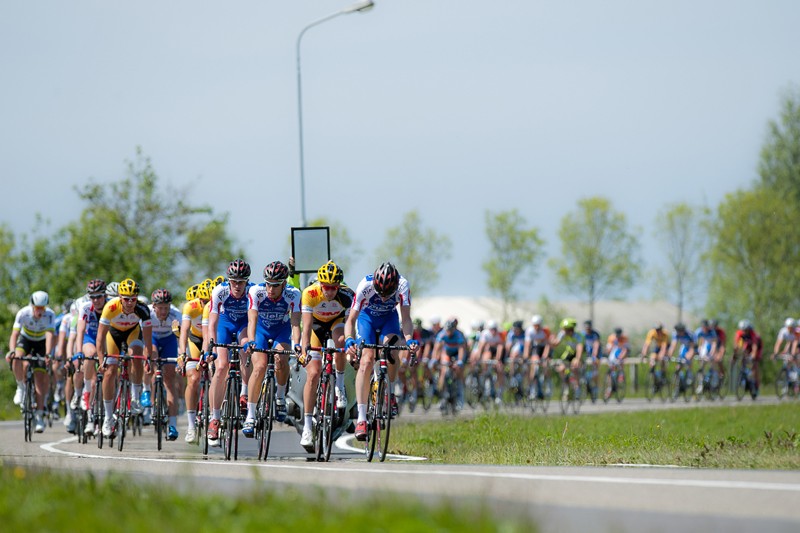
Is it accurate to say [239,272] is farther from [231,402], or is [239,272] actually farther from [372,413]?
[372,413]

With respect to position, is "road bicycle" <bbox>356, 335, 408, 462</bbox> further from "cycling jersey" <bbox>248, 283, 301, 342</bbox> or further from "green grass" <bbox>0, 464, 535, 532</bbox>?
"green grass" <bbox>0, 464, 535, 532</bbox>

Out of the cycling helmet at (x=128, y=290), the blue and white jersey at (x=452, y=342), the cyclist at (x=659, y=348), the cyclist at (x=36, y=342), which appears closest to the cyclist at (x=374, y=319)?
the cycling helmet at (x=128, y=290)

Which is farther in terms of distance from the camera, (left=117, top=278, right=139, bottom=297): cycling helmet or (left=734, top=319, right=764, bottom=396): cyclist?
(left=734, top=319, right=764, bottom=396): cyclist

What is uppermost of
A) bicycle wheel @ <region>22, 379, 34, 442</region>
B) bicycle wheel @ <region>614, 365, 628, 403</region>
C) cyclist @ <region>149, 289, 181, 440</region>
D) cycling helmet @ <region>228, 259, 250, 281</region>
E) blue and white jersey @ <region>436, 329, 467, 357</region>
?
cycling helmet @ <region>228, 259, 250, 281</region>

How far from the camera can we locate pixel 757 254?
70750 millimetres

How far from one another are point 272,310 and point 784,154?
6540cm

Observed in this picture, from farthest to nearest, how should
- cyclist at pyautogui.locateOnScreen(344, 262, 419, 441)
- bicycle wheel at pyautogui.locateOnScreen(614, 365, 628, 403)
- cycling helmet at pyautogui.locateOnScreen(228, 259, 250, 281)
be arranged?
bicycle wheel at pyautogui.locateOnScreen(614, 365, 628, 403), cycling helmet at pyautogui.locateOnScreen(228, 259, 250, 281), cyclist at pyautogui.locateOnScreen(344, 262, 419, 441)

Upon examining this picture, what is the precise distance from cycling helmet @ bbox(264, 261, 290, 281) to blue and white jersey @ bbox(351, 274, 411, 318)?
3.68ft

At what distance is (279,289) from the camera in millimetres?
16516

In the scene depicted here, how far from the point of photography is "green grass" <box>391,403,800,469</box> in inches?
600

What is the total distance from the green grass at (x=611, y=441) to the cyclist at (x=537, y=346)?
Answer: 22.9 feet

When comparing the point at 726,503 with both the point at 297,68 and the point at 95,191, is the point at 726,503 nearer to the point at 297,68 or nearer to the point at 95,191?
the point at 297,68

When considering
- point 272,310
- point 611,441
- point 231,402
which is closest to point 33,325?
point 272,310

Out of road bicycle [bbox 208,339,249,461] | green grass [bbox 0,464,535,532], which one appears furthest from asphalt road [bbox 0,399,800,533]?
road bicycle [bbox 208,339,249,461]
